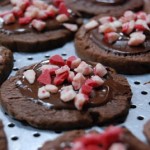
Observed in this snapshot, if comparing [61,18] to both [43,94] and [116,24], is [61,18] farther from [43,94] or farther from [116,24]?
[43,94]

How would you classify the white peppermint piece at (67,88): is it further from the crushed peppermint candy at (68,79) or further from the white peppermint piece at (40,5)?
the white peppermint piece at (40,5)

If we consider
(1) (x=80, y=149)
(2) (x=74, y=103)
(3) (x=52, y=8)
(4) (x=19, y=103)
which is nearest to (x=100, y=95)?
(2) (x=74, y=103)

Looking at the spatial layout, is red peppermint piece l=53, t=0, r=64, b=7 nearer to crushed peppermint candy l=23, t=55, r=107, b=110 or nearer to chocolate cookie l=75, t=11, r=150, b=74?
chocolate cookie l=75, t=11, r=150, b=74

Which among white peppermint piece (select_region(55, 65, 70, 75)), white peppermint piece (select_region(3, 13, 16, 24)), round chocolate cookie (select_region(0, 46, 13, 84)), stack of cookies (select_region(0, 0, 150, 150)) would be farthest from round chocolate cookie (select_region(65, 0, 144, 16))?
white peppermint piece (select_region(55, 65, 70, 75))

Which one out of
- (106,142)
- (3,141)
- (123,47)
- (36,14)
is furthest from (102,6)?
(106,142)

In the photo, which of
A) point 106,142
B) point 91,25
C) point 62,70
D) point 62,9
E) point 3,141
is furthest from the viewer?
point 62,9

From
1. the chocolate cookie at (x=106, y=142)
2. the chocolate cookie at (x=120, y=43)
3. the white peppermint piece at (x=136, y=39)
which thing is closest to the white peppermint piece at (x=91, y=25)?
the chocolate cookie at (x=120, y=43)

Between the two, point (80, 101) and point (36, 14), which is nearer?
point (80, 101)
